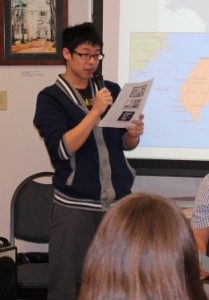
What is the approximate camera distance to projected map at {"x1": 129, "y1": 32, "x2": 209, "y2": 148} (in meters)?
2.69

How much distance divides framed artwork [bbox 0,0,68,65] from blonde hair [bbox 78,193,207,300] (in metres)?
2.19

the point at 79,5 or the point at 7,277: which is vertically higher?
the point at 79,5

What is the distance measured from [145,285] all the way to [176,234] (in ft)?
0.30

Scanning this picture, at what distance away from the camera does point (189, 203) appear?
8.53 ft

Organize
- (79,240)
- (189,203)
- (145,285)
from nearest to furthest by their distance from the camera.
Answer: (145,285) < (79,240) < (189,203)

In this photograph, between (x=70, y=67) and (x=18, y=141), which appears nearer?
(x=70, y=67)

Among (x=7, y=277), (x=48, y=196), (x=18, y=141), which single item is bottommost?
(x=7, y=277)

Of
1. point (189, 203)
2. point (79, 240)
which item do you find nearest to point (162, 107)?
point (189, 203)

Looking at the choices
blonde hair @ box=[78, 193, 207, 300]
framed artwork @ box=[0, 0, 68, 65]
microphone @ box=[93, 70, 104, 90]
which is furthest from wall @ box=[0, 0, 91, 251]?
blonde hair @ box=[78, 193, 207, 300]

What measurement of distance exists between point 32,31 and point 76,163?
1128 mm

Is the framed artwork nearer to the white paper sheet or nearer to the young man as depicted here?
the young man

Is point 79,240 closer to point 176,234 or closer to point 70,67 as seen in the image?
point 70,67

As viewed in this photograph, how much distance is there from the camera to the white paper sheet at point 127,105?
2.03m

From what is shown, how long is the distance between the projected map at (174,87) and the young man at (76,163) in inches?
22.3
